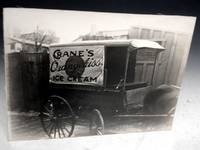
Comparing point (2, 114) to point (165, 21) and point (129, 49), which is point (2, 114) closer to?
point (129, 49)

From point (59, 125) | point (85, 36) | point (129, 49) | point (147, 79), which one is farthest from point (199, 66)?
point (59, 125)

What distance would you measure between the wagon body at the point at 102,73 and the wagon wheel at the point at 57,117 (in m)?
0.03

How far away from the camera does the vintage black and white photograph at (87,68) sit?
125 centimetres

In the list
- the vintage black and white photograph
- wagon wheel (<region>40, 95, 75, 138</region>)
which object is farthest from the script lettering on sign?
wagon wheel (<region>40, 95, 75, 138</region>)

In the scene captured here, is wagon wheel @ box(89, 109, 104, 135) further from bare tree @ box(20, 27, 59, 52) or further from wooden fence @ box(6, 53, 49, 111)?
bare tree @ box(20, 27, 59, 52)

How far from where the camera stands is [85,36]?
129 cm

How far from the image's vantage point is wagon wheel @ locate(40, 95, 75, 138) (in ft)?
4.42

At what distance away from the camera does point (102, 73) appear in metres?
1.35

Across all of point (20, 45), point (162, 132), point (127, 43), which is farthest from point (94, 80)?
point (162, 132)

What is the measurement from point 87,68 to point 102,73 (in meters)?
0.07

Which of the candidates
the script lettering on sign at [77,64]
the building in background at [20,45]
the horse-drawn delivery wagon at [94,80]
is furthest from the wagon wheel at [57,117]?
the building in background at [20,45]

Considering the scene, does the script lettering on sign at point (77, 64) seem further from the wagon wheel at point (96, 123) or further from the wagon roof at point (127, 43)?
the wagon wheel at point (96, 123)

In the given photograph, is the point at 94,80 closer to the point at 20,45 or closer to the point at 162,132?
the point at 20,45

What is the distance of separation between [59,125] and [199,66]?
74 centimetres
